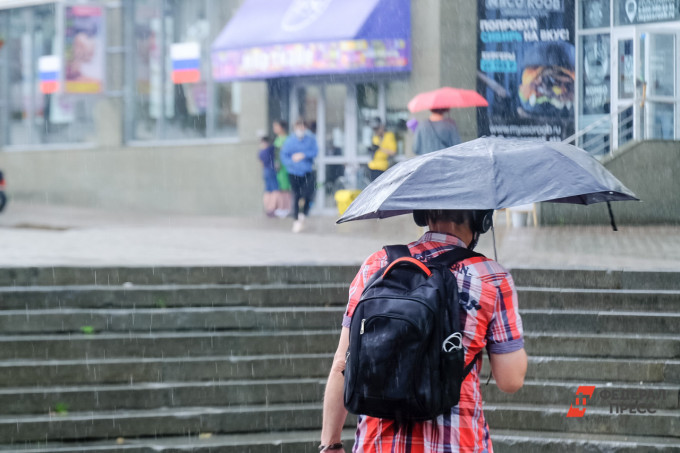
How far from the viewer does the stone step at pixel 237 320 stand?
24.1 ft

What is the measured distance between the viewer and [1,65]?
76.7 feet

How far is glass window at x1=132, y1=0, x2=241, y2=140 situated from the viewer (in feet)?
66.0

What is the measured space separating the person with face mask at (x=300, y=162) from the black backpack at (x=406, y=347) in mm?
12687

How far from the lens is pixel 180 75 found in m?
20.6

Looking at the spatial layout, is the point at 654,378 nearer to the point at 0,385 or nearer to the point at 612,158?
the point at 0,385

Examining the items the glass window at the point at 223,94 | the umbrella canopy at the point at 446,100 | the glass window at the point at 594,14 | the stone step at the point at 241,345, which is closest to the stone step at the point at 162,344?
the stone step at the point at 241,345

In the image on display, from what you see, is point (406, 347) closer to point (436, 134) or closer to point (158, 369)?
point (158, 369)

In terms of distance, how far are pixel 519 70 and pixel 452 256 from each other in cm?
1521

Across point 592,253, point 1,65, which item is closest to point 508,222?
point 592,253

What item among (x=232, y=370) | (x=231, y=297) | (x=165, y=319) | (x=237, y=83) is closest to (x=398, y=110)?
(x=237, y=83)

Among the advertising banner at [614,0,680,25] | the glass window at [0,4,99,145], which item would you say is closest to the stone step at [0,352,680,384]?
the advertising banner at [614,0,680,25]

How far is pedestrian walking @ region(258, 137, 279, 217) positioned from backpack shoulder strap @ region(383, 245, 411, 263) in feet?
50.2

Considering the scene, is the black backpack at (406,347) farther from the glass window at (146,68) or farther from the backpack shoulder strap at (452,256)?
the glass window at (146,68)

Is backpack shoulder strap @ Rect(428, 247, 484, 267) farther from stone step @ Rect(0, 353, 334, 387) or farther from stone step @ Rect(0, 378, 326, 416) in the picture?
stone step @ Rect(0, 353, 334, 387)
